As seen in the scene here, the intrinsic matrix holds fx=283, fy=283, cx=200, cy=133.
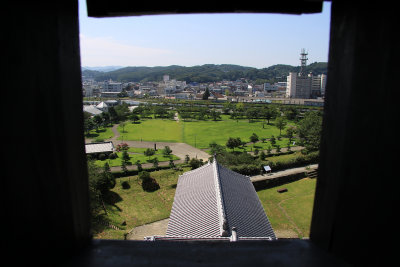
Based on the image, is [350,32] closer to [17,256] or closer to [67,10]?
[67,10]

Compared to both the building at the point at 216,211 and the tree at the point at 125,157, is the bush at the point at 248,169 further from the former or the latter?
the tree at the point at 125,157

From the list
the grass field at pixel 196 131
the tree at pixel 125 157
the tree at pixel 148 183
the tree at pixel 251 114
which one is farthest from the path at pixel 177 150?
the tree at pixel 251 114

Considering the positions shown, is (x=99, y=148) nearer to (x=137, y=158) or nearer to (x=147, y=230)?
(x=137, y=158)

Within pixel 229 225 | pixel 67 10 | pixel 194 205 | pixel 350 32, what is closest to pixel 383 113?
pixel 350 32

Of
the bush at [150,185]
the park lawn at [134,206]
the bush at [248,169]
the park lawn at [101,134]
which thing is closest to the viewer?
the park lawn at [134,206]

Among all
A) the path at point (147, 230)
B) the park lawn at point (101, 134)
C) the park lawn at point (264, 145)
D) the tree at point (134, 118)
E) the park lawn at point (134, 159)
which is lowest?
the path at point (147, 230)

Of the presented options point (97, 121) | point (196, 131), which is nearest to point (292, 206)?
point (196, 131)
